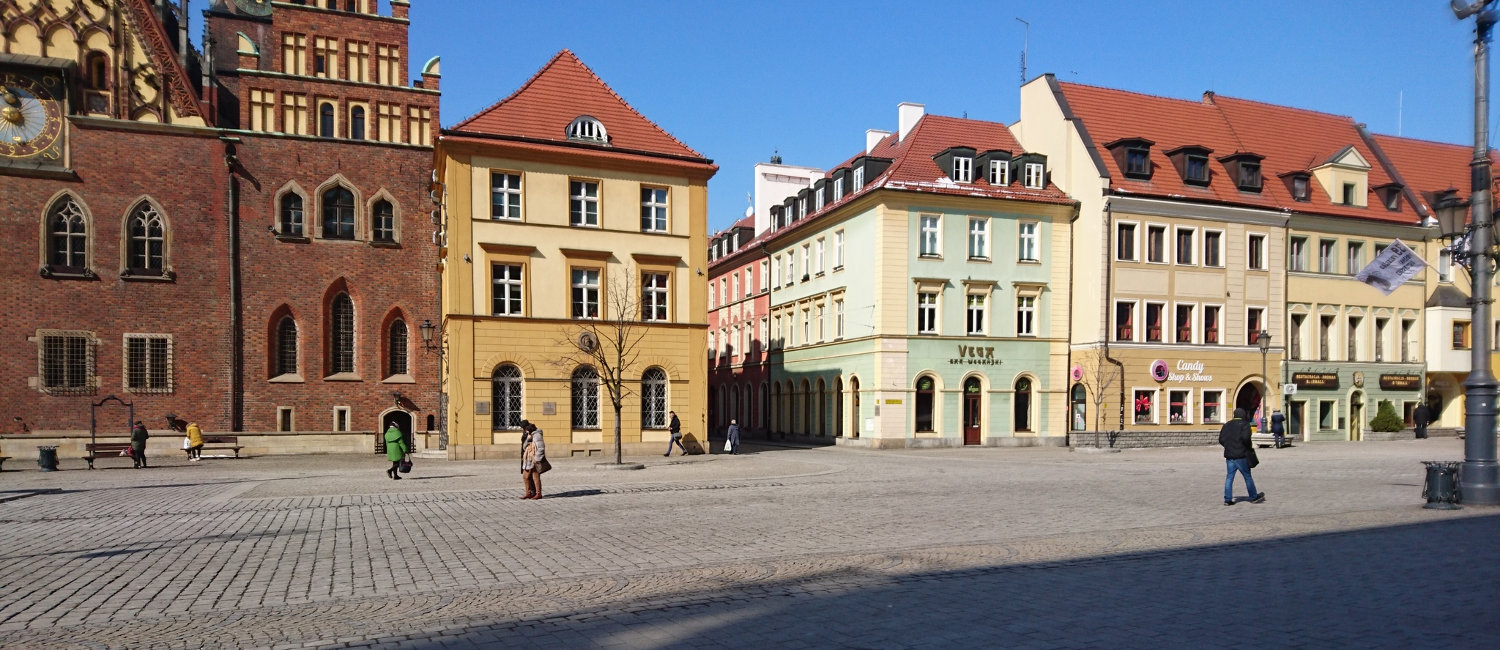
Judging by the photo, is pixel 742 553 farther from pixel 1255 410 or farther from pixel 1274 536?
pixel 1255 410

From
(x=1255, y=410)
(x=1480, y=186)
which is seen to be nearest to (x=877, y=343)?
(x=1255, y=410)

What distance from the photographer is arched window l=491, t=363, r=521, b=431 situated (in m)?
31.6

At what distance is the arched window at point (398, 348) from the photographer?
3909cm

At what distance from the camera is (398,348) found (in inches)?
1544

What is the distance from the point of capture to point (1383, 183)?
46812 millimetres

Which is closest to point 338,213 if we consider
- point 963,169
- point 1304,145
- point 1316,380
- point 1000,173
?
point 963,169

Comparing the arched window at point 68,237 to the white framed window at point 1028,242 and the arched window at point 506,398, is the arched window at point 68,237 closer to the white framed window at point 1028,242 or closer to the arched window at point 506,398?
the arched window at point 506,398

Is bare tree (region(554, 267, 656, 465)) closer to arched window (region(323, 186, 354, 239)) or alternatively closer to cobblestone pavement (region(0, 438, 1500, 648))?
arched window (region(323, 186, 354, 239))

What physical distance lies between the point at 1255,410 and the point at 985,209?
14696 millimetres

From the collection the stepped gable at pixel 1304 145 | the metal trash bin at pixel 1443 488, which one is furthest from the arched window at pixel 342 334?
the stepped gable at pixel 1304 145

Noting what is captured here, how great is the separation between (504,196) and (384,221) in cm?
941

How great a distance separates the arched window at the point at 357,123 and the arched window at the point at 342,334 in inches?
238

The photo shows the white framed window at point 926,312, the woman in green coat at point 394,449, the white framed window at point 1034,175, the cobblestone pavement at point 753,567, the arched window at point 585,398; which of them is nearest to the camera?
the cobblestone pavement at point 753,567

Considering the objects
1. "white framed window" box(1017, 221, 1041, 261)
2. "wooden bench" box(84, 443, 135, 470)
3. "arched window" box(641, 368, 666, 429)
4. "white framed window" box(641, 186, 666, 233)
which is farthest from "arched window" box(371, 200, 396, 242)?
"white framed window" box(1017, 221, 1041, 261)
